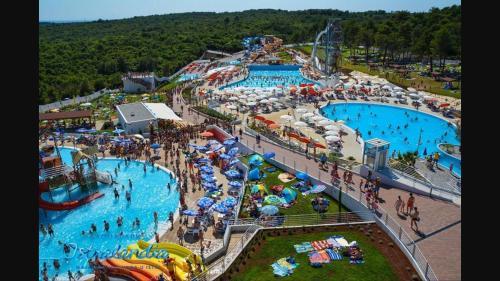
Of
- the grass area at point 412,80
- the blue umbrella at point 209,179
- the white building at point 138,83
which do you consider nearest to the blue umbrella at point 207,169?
the blue umbrella at point 209,179

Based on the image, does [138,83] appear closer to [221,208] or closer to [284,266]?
[221,208]

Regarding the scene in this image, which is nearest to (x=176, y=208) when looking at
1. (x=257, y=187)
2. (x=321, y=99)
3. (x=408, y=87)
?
(x=257, y=187)

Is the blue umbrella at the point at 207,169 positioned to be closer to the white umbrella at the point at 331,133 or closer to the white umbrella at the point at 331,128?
the white umbrella at the point at 331,133

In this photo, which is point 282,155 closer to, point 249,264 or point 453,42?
point 249,264

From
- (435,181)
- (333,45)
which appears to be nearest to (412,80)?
(333,45)

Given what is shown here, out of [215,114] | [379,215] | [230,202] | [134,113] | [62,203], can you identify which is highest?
[215,114]
